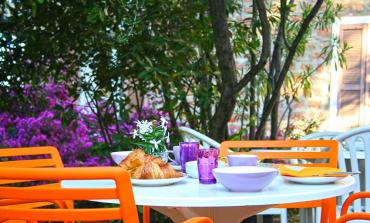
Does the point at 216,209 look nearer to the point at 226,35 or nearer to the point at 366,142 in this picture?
the point at 366,142

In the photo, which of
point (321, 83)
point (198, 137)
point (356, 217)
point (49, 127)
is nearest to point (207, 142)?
point (198, 137)

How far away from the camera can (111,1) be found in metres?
3.59

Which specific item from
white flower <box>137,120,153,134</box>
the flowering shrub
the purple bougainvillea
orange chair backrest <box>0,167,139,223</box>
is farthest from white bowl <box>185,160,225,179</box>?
the flowering shrub

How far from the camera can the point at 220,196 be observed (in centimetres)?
152

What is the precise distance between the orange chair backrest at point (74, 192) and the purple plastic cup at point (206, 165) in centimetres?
52

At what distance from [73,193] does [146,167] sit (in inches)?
19.6

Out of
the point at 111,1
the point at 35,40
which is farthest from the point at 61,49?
the point at 111,1

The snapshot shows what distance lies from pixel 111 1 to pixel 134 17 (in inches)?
6.7

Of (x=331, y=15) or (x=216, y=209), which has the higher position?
(x=331, y=15)

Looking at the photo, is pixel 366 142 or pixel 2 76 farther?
pixel 2 76

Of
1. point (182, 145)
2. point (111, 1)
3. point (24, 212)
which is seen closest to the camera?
point (24, 212)

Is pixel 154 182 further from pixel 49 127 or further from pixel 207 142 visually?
pixel 49 127

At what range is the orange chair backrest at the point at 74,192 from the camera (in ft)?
4.13

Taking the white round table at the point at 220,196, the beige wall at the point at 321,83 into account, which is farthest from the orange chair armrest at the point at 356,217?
the beige wall at the point at 321,83
